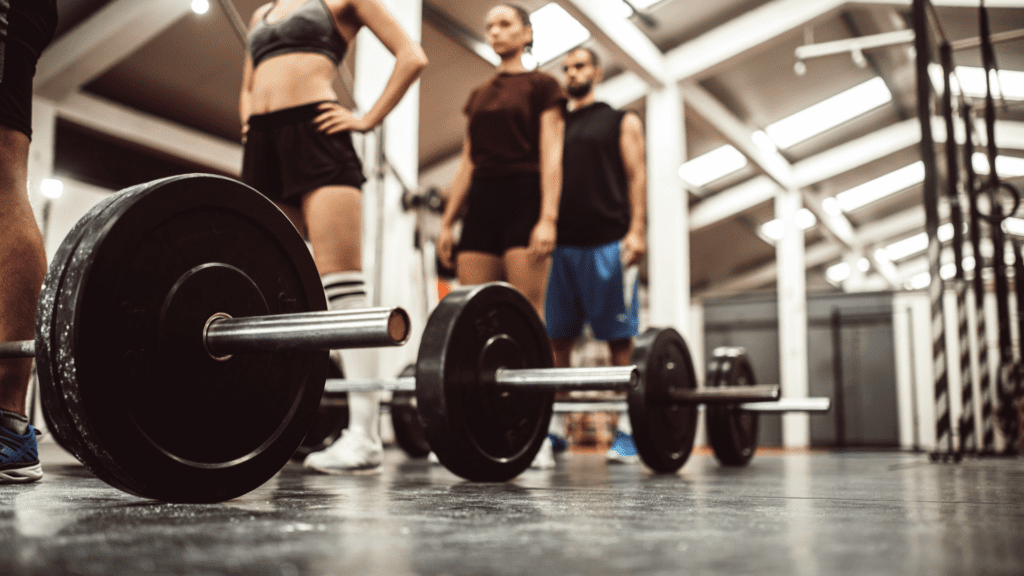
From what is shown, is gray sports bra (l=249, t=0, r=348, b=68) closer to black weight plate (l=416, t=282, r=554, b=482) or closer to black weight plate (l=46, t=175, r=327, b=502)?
black weight plate (l=416, t=282, r=554, b=482)

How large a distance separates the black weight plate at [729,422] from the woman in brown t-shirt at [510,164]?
577mm

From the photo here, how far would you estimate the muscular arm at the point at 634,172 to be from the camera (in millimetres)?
2342

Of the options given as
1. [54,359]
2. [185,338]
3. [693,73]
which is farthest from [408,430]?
[693,73]

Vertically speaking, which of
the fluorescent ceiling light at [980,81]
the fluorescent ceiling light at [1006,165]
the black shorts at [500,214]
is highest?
the fluorescent ceiling light at [980,81]

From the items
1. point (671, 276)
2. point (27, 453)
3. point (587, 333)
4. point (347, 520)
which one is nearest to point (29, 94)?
point (27, 453)

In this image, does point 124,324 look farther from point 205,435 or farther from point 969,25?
point 969,25

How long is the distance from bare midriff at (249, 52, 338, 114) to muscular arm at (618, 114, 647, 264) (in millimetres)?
1012

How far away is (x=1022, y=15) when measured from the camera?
515 cm

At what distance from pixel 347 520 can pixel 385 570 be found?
11.6 inches

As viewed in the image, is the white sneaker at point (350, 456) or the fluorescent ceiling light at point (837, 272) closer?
the white sneaker at point (350, 456)

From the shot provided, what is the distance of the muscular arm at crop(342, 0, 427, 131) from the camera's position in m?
1.69

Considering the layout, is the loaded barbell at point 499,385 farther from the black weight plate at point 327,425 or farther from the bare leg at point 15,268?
the black weight plate at point 327,425

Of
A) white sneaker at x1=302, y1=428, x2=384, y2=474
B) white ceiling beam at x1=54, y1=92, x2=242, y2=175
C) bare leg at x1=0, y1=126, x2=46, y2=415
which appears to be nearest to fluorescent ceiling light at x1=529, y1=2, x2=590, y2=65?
white ceiling beam at x1=54, y1=92, x2=242, y2=175

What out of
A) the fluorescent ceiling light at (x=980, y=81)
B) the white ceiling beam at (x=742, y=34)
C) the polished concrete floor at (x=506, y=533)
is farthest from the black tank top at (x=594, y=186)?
the fluorescent ceiling light at (x=980, y=81)
